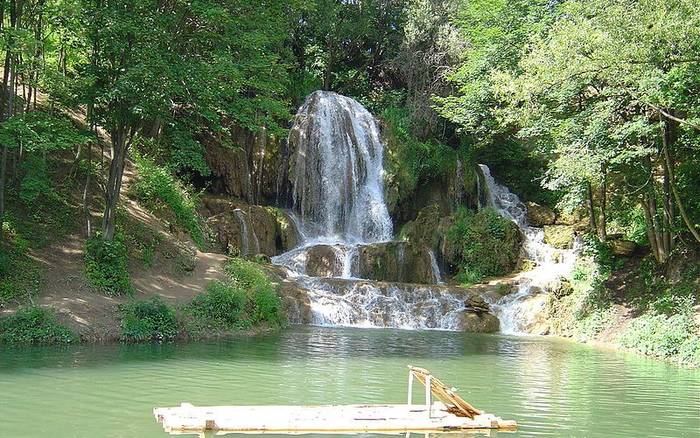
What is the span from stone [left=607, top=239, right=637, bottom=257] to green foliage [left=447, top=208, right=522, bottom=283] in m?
5.61

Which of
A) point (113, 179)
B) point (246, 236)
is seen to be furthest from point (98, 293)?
point (246, 236)

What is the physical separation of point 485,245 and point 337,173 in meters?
7.24

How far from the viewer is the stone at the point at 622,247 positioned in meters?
22.8

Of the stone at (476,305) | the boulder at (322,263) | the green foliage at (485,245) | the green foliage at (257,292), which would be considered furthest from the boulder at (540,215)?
the green foliage at (257,292)

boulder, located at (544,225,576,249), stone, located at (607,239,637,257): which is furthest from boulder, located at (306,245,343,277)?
stone, located at (607,239,637,257)

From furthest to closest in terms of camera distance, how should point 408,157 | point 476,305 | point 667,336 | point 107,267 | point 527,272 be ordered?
point 408,157
point 527,272
point 476,305
point 107,267
point 667,336

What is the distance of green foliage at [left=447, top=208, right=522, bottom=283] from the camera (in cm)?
2780

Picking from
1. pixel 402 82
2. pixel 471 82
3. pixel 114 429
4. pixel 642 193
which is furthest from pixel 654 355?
pixel 402 82

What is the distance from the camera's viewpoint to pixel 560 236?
28.5 meters

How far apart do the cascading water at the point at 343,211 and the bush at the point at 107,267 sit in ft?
20.6

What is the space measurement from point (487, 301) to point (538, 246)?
6.01 meters

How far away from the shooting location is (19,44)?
14711 mm

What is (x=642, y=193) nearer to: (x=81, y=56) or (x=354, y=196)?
(x=354, y=196)

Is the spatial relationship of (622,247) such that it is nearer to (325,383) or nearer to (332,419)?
(325,383)
